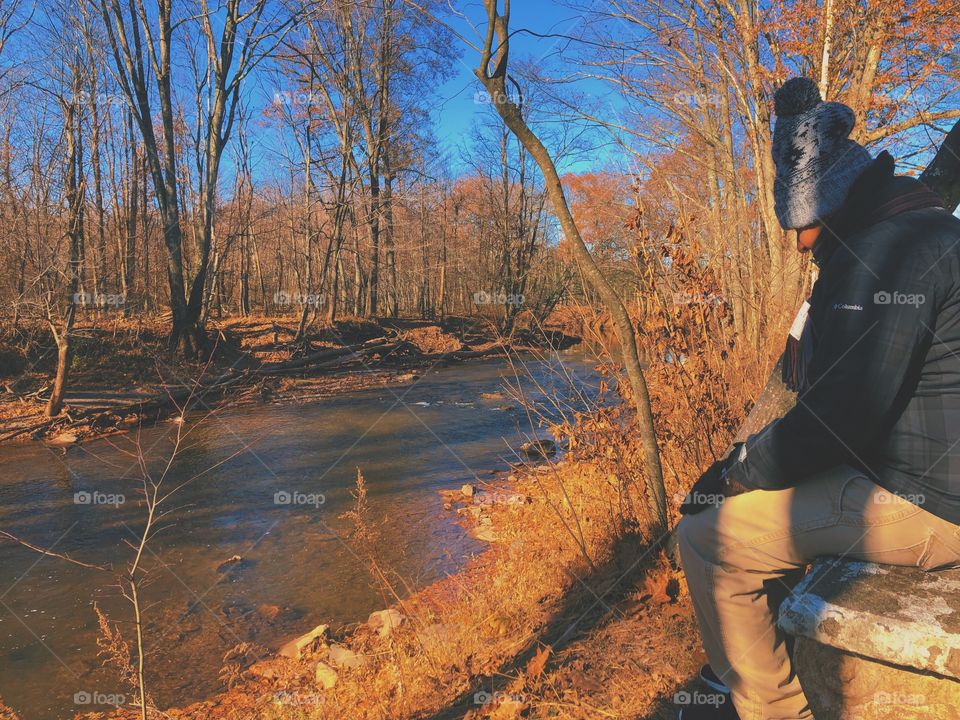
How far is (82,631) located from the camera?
4652 millimetres

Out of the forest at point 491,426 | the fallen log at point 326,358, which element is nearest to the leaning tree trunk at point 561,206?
the forest at point 491,426

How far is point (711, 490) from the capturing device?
6.65ft

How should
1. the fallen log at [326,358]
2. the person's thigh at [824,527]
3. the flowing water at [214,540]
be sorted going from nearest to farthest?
the person's thigh at [824,527] → the flowing water at [214,540] → the fallen log at [326,358]

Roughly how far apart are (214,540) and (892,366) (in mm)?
6263

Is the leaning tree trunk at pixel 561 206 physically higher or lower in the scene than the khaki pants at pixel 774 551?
higher

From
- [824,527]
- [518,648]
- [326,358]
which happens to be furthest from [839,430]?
[326,358]

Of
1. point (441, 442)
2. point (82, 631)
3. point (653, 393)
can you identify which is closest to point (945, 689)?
point (653, 393)

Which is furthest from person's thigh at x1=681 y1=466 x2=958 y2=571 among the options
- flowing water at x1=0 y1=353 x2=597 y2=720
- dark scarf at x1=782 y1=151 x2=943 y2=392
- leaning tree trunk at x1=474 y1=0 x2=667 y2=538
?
flowing water at x1=0 y1=353 x2=597 y2=720

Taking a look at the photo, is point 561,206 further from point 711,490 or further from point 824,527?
point 824,527

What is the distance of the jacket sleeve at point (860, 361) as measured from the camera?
1622mm

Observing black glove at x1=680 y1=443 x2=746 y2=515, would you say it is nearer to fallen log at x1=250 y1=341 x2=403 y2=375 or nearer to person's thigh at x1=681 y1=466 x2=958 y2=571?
person's thigh at x1=681 y1=466 x2=958 y2=571

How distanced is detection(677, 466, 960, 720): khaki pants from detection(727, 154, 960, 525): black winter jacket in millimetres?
78

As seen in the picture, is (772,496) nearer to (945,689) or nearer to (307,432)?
(945,689)

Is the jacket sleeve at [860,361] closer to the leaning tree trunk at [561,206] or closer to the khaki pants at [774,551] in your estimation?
the khaki pants at [774,551]
